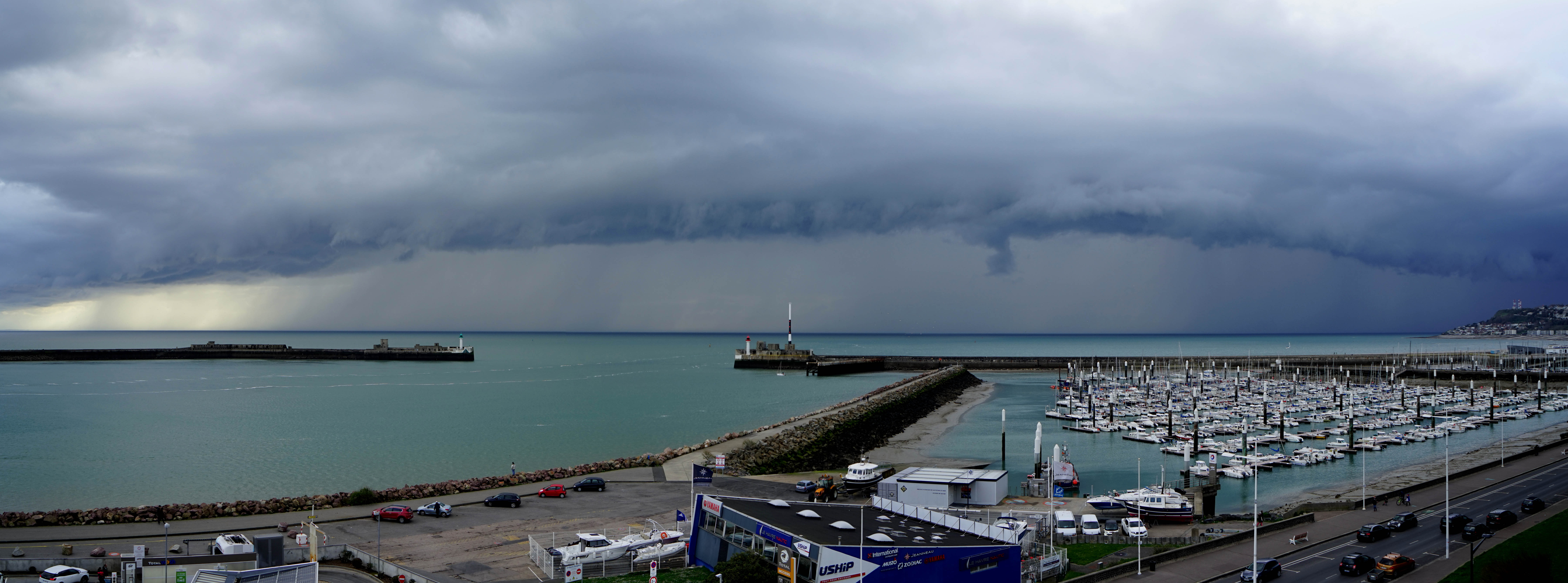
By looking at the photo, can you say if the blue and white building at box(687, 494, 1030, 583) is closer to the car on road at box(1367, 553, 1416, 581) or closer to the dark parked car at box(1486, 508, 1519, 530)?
the car on road at box(1367, 553, 1416, 581)

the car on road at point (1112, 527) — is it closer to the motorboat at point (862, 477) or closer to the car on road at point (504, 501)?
the motorboat at point (862, 477)

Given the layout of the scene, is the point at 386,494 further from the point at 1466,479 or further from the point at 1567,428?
the point at 1567,428

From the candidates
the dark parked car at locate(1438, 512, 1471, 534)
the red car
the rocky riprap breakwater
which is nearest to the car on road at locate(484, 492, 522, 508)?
the red car

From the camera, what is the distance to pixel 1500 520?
110 ft

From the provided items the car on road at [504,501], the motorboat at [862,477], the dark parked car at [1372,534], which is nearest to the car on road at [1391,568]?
the dark parked car at [1372,534]

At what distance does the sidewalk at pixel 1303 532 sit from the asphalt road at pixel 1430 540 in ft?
2.15

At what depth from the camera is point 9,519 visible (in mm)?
34562

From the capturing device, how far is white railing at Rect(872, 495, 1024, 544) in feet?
84.1

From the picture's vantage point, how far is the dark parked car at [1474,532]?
31.1m

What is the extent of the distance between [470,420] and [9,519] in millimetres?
49363

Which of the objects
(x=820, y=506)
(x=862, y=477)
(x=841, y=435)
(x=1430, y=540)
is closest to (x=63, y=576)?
(x=820, y=506)

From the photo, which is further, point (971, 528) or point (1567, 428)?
point (1567, 428)

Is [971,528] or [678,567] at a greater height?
[971,528]

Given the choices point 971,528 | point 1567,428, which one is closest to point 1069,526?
point 971,528
